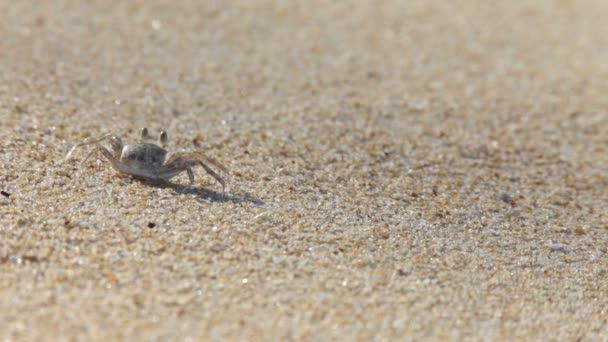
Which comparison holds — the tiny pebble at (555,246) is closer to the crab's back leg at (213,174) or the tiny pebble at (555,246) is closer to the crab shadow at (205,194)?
the crab shadow at (205,194)

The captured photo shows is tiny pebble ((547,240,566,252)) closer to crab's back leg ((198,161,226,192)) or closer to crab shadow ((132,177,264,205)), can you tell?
crab shadow ((132,177,264,205))

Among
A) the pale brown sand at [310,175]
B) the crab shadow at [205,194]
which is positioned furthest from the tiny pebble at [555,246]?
the crab shadow at [205,194]

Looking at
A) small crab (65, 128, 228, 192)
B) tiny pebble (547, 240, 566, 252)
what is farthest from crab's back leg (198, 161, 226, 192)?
tiny pebble (547, 240, 566, 252)

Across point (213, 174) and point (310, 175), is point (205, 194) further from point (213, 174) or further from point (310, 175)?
point (310, 175)

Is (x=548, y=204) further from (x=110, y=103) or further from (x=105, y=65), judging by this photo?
(x=105, y=65)

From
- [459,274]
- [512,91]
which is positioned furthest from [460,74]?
[459,274]

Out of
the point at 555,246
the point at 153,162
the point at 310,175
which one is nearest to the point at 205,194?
the point at 153,162
